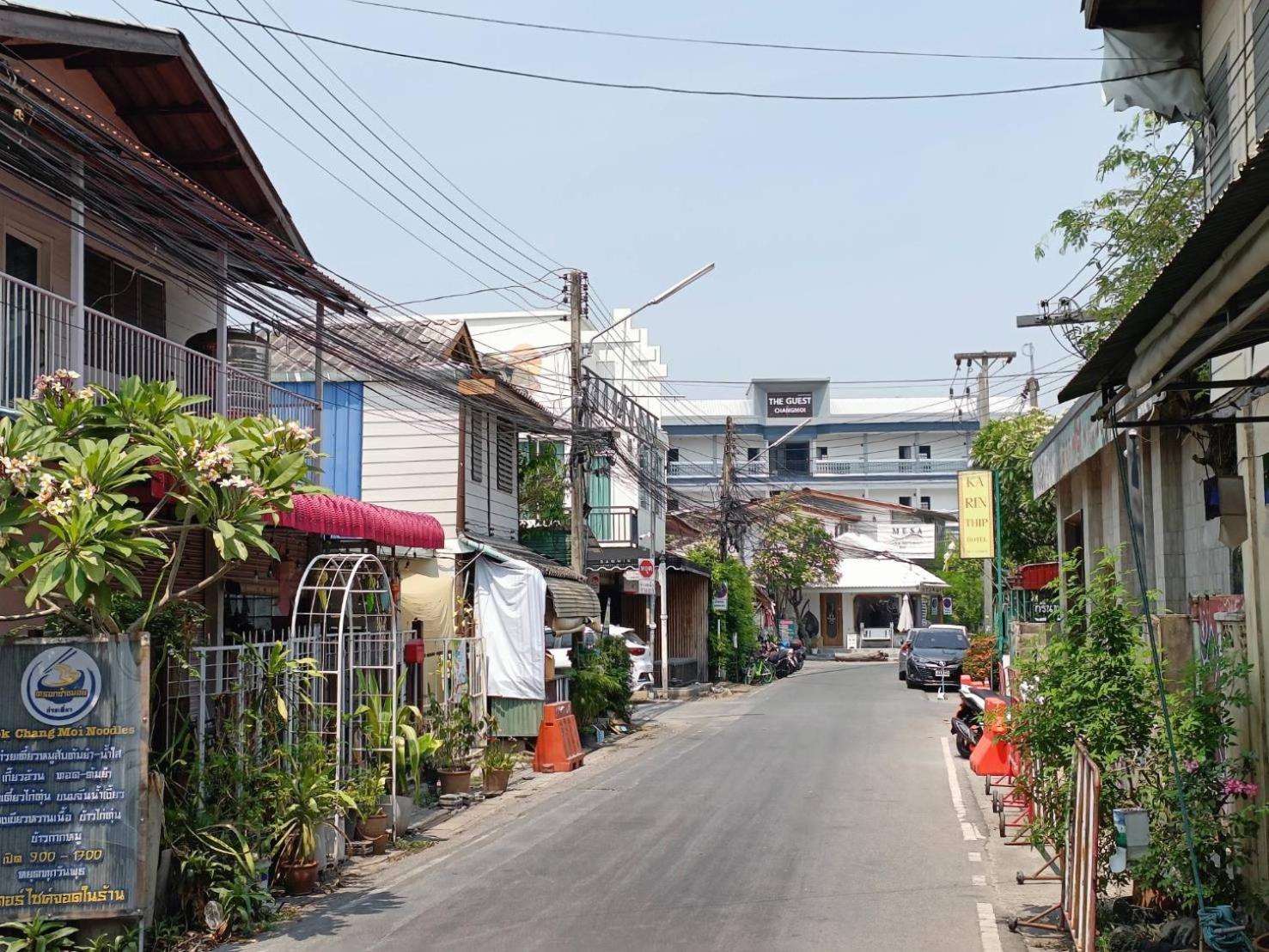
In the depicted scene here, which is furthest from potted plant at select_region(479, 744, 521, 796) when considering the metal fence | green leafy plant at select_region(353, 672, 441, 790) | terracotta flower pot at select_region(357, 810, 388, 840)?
the metal fence

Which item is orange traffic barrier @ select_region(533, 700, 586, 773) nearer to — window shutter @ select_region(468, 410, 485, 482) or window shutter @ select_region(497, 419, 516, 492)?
window shutter @ select_region(468, 410, 485, 482)

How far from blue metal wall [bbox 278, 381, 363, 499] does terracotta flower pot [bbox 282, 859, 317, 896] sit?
12.6 meters

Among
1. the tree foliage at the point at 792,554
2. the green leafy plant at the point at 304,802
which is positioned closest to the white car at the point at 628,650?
the green leafy plant at the point at 304,802

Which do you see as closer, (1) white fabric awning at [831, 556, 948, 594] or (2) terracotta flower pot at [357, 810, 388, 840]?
(2) terracotta flower pot at [357, 810, 388, 840]

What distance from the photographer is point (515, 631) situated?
2102 cm

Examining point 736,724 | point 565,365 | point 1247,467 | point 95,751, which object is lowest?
point 736,724

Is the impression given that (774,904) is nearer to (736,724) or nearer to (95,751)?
(95,751)

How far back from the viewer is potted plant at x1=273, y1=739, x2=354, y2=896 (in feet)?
35.1

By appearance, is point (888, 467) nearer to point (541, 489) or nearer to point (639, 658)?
point (639, 658)

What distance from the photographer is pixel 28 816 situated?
Answer: 28.5 ft

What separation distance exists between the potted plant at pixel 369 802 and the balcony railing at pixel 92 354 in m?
4.11

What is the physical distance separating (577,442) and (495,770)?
898 cm

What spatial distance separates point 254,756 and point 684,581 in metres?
31.4

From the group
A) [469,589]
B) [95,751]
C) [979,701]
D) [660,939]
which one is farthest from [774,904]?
[469,589]
